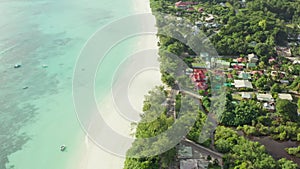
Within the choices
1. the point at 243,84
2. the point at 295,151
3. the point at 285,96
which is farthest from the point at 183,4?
the point at 295,151

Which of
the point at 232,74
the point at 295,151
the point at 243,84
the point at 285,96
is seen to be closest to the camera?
the point at 295,151

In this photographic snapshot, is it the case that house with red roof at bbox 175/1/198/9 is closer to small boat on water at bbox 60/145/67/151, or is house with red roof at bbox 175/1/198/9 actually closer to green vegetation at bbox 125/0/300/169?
green vegetation at bbox 125/0/300/169

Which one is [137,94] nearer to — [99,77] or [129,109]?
[129,109]

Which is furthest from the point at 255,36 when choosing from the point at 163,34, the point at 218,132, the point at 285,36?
the point at 218,132

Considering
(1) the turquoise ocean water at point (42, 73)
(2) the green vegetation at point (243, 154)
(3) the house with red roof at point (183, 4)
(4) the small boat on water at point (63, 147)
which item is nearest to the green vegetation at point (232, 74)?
(2) the green vegetation at point (243, 154)

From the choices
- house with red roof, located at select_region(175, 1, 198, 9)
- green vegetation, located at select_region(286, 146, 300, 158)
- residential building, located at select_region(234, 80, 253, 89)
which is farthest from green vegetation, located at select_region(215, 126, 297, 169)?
house with red roof, located at select_region(175, 1, 198, 9)

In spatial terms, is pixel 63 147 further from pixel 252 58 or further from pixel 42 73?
pixel 252 58
